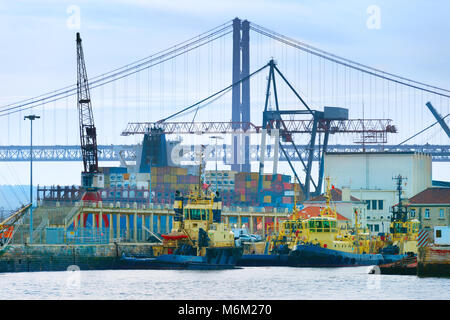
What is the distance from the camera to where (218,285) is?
72125mm

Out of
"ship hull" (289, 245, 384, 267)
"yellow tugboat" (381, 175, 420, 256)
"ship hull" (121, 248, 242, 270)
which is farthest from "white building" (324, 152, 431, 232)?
"ship hull" (121, 248, 242, 270)

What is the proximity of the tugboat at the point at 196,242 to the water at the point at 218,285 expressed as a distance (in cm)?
152

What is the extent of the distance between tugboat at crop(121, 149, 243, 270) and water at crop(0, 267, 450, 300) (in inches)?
59.8

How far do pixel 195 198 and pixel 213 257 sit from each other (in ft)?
16.6

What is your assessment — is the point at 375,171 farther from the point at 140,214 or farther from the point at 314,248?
the point at 314,248

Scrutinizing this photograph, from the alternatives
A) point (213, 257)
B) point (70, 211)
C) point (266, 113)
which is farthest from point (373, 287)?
point (266, 113)

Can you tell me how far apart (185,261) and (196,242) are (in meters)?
2.45

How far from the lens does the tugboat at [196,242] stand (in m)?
87.8

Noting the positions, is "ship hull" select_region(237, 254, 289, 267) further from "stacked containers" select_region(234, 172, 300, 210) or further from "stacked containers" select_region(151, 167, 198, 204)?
"stacked containers" select_region(234, 172, 300, 210)

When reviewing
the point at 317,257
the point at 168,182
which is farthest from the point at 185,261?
the point at 168,182

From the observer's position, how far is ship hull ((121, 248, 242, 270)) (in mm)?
87438

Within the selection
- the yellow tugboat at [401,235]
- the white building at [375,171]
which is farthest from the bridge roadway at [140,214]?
the yellow tugboat at [401,235]

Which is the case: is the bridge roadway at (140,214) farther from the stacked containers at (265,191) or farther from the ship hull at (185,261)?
the stacked containers at (265,191)
